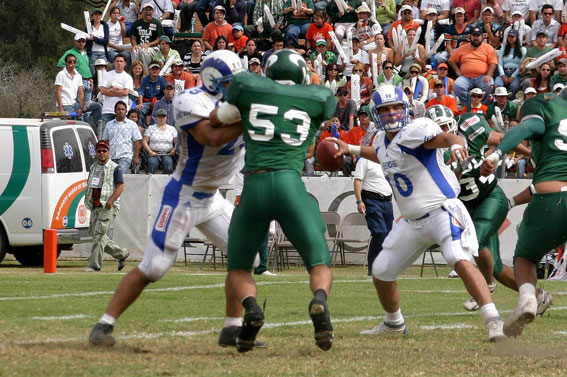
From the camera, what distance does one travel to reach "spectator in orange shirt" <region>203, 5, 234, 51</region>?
20406mm

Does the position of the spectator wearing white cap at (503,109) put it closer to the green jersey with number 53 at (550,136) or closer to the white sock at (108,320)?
the green jersey with number 53 at (550,136)

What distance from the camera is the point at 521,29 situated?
61.7 ft

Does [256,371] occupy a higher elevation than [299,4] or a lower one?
lower

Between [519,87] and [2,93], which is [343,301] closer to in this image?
[519,87]

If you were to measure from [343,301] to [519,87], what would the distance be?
9.40 meters

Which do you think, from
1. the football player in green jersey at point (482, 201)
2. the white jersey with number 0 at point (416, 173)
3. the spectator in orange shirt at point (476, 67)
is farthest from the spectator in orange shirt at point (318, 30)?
the white jersey with number 0 at point (416, 173)

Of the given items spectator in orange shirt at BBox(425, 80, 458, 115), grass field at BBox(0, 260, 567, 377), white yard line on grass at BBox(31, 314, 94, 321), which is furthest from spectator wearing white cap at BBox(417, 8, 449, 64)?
white yard line on grass at BBox(31, 314, 94, 321)

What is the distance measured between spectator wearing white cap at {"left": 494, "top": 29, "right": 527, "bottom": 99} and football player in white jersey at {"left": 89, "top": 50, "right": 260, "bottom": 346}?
1249 centimetres

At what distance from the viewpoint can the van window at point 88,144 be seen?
16002 millimetres

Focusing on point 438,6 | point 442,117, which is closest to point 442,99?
point 438,6

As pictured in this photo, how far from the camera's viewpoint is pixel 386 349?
6.57 m

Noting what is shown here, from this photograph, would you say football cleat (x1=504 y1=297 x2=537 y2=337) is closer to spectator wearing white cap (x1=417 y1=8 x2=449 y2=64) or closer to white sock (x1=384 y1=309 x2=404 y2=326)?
white sock (x1=384 y1=309 x2=404 y2=326)

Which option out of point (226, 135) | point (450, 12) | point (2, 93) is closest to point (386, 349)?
point (226, 135)

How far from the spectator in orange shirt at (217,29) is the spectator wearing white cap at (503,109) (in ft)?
19.4
